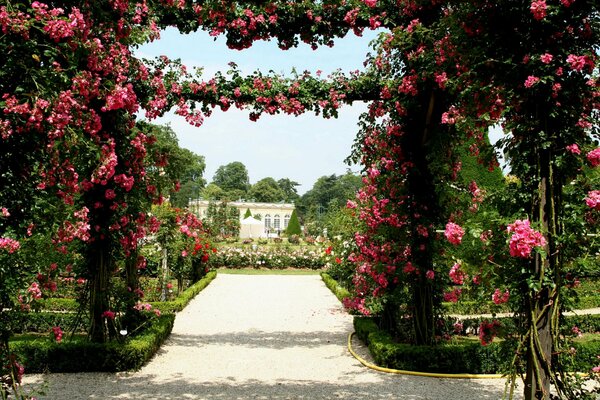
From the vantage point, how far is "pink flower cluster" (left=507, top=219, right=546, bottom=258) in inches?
129

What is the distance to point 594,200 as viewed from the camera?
3.42 metres

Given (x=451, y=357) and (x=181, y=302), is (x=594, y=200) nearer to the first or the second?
(x=451, y=357)

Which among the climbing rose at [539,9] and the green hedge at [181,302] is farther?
the green hedge at [181,302]

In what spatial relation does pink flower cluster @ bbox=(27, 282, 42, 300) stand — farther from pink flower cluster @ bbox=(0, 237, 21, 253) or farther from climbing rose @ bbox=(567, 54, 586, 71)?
climbing rose @ bbox=(567, 54, 586, 71)

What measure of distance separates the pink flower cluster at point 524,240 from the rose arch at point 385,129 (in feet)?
0.04

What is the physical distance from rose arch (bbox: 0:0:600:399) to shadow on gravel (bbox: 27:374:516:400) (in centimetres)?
94

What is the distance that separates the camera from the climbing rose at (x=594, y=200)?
11.2 feet

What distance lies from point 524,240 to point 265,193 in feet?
248

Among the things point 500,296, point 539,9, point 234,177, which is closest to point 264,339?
point 500,296

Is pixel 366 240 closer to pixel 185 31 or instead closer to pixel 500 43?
pixel 185 31

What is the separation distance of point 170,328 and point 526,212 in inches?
257

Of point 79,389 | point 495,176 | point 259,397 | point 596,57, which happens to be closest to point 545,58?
point 596,57

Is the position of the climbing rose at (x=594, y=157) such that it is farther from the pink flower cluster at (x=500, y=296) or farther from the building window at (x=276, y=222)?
the building window at (x=276, y=222)

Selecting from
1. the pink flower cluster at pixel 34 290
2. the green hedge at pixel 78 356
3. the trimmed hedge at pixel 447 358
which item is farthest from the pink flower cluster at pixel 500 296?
the green hedge at pixel 78 356
